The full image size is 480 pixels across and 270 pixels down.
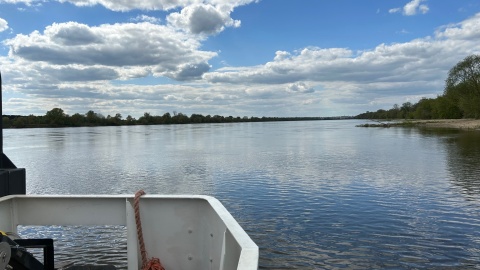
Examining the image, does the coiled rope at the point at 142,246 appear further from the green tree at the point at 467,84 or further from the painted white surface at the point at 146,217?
the green tree at the point at 467,84

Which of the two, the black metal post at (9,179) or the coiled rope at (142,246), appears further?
the black metal post at (9,179)

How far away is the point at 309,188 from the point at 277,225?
16.7 ft

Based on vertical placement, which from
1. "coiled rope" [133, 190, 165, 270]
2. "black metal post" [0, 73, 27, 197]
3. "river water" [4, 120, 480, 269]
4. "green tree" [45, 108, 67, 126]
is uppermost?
"green tree" [45, 108, 67, 126]

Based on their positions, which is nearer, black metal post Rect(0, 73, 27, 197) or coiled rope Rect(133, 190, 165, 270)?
coiled rope Rect(133, 190, 165, 270)

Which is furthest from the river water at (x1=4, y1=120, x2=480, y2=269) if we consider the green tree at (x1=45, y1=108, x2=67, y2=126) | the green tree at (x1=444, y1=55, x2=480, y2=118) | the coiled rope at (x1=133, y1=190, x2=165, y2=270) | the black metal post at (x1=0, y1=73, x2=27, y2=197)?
the green tree at (x1=45, y1=108, x2=67, y2=126)

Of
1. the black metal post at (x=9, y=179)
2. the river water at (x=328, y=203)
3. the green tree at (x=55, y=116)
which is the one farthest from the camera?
the green tree at (x=55, y=116)

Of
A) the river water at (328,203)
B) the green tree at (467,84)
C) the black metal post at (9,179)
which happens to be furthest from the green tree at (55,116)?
the black metal post at (9,179)

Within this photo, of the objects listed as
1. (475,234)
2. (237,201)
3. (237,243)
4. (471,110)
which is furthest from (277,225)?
(471,110)

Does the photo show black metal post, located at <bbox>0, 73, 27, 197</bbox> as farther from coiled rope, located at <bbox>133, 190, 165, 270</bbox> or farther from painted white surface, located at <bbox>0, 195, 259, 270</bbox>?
coiled rope, located at <bbox>133, 190, 165, 270</bbox>

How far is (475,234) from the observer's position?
9180 mm

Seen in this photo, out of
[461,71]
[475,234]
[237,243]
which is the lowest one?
[475,234]

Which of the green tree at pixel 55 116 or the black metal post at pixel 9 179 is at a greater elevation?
the green tree at pixel 55 116

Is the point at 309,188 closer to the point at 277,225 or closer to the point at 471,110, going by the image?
the point at 277,225

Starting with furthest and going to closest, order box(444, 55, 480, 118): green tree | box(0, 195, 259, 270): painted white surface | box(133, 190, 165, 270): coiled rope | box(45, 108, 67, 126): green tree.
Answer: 1. box(45, 108, 67, 126): green tree
2. box(444, 55, 480, 118): green tree
3. box(0, 195, 259, 270): painted white surface
4. box(133, 190, 165, 270): coiled rope
